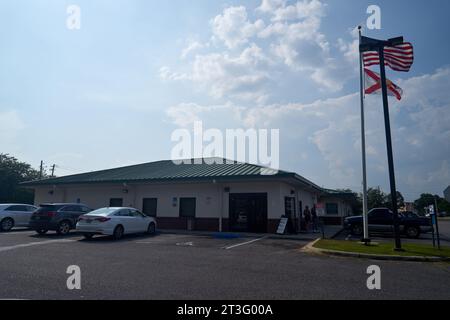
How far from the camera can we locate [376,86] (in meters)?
14.4

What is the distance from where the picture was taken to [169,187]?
2275 cm

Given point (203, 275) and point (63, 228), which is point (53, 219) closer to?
point (63, 228)

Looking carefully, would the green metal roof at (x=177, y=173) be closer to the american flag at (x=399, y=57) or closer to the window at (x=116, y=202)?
the window at (x=116, y=202)

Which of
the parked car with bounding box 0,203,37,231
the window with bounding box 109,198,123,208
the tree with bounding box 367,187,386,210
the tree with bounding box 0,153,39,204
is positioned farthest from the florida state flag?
the tree with bounding box 367,187,386,210

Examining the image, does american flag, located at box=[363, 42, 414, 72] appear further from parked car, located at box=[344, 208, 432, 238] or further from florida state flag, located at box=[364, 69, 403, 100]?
parked car, located at box=[344, 208, 432, 238]

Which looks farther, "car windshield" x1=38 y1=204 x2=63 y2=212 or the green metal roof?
the green metal roof

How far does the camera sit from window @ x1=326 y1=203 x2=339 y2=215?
37406 millimetres

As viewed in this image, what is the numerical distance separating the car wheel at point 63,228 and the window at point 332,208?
1145 inches

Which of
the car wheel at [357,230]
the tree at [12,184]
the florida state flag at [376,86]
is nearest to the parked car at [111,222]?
the florida state flag at [376,86]

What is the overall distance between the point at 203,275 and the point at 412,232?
16.8 meters

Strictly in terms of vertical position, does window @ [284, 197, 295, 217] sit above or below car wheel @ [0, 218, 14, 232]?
above

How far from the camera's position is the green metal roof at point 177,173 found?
1956 cm
